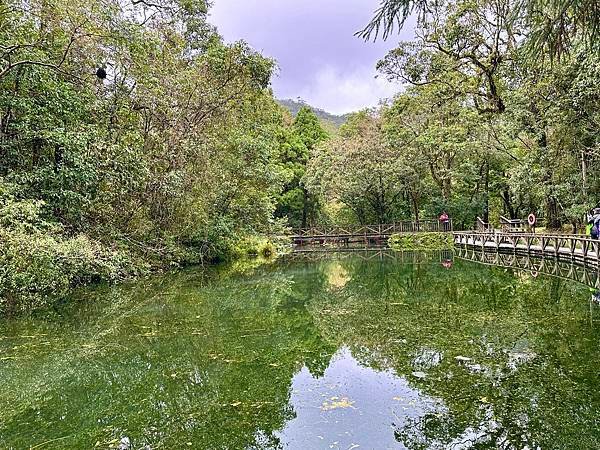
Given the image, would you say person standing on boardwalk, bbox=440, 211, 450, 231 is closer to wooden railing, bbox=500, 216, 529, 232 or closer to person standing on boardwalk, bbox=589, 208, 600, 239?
wooden railing, bbox=500, 216, 529, 232

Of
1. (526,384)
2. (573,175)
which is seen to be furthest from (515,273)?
(526,384)

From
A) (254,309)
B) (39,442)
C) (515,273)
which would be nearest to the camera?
(39,442)

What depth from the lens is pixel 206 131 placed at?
54.4 feet

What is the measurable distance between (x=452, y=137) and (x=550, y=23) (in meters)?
19.0

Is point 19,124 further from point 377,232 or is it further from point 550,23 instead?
point 377,232

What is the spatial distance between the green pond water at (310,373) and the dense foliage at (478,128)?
316 cm

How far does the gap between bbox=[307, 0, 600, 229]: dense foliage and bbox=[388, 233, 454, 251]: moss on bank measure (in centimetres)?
338

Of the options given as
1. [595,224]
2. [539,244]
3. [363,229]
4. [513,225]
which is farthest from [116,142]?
[363,229]

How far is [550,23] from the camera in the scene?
14.8 ft

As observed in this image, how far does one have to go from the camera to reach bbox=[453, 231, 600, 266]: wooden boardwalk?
41.7ft

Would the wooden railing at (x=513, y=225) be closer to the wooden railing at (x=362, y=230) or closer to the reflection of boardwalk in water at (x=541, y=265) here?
the reflection of boardwalk in water at (x=541, y=265)

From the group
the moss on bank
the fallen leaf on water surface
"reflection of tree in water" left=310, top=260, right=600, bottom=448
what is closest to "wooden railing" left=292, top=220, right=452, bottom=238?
the moss on bank

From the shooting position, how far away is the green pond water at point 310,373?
11.5ft

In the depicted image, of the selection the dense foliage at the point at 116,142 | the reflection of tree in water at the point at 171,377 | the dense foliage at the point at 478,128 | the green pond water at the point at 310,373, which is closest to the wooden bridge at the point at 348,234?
the dense foliage at the point at 478,128
